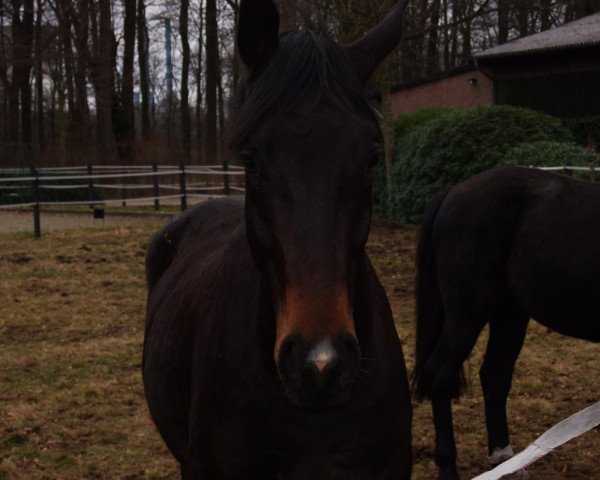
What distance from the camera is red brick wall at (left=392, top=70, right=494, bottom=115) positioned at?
2391 cm

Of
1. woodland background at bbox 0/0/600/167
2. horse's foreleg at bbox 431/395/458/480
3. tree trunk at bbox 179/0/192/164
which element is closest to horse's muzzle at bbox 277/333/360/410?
horse's foreleg at bbox 431/395/458/480

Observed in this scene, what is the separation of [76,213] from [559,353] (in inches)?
574

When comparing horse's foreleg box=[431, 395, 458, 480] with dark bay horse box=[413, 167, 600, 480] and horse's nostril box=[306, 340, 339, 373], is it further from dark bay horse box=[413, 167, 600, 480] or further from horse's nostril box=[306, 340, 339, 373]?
horse's nostril box=[306, 340, 339, 373]

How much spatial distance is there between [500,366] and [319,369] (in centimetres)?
334

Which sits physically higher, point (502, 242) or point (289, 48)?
point (289, 48)

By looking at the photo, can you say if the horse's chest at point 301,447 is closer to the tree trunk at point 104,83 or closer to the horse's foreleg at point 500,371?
the horse's foreleg at point 500,371

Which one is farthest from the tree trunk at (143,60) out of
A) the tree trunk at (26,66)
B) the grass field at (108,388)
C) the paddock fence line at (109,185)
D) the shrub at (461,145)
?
the grass field at (108,388)

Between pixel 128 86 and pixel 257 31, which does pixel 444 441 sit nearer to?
pixel 257 31

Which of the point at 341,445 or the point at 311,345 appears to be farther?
the point at 341,445

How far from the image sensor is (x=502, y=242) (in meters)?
4.59

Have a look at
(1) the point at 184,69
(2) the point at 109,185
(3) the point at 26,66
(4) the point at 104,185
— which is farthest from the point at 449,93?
(3) the point at 26,66

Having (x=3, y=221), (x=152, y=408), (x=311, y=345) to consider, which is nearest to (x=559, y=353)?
(x=152, y=408)

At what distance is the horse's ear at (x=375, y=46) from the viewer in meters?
2.11

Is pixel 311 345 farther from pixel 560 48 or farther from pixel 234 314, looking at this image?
pixel 560 48
